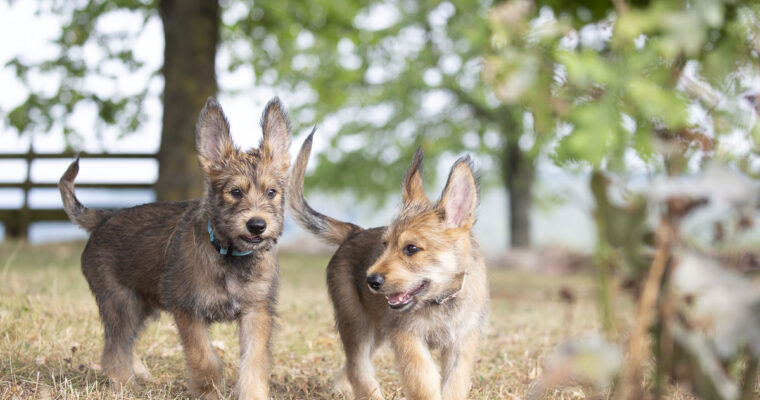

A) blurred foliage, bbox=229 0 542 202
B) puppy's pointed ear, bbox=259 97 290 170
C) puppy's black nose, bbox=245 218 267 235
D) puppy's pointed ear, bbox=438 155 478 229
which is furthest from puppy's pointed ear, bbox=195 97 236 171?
blurred foliage, bbox=229 0 542 202

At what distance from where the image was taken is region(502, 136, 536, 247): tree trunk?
20438mm

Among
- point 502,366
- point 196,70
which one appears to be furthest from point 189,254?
point 196,70

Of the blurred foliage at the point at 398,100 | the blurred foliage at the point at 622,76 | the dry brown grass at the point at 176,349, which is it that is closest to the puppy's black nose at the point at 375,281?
the dry brown grass at the point at 176,349

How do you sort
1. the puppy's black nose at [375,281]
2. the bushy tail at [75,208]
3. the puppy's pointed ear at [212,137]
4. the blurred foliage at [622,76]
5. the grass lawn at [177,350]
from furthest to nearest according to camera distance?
the bushy tail at [75,208] → the puppy's pointed ear at [212,137] → the grass lawn at [177,350] → the puppy's black nose at [375,281] → the blurred foliage at [622,76]

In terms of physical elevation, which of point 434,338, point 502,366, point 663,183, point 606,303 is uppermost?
Answer: point 663,183

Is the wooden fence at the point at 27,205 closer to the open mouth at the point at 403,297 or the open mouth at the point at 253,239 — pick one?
the open mouth at the point at 253,239

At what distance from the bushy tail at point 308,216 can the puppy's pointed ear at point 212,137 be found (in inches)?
19.7

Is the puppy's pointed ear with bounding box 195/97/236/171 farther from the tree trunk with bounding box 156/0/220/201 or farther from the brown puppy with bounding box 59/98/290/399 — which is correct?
the tree trunk with bounding box 156/0/220/201

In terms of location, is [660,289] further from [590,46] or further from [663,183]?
[590,46]

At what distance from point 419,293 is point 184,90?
8244 millimetres

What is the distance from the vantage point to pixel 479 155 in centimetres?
1977

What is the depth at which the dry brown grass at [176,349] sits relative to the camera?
4629mm

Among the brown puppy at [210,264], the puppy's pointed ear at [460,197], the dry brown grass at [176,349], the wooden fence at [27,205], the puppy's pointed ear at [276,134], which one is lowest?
the wooden fence at [27,205]

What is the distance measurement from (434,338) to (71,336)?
9.39ft
